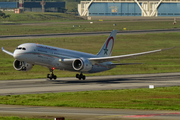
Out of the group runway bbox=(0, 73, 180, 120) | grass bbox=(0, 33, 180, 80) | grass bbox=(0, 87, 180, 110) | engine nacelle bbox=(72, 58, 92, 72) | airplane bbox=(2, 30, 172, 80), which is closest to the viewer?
runway bbox=(0, 73, 180, 120)

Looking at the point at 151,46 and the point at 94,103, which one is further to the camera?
the point at 151,46

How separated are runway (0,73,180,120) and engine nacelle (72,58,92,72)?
2.43m

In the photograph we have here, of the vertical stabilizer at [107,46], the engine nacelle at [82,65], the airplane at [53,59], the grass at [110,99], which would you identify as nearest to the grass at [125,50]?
the vertical stabilizer at [107,46]

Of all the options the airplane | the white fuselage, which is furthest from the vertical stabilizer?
the white fuselage

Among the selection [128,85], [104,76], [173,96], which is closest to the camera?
[173,96]

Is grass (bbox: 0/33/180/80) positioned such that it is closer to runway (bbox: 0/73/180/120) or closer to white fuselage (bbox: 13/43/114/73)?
runway (bbox: 0/73/180/120)

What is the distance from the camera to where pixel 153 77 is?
68.6m

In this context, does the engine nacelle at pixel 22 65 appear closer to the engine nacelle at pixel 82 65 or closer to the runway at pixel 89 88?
the runway at pixel 89 88

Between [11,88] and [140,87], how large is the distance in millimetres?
18764

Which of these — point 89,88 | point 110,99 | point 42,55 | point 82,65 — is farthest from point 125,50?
point 110,99

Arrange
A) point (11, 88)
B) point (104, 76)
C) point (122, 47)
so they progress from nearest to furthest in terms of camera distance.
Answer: point (11, 88)
point (104, 76)
point (122, 47)

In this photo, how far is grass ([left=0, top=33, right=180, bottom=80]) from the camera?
76306 mm

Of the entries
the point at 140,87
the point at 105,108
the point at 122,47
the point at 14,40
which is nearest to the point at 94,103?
the point at 105,108

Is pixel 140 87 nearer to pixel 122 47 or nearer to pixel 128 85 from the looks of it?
pixel 128 85
